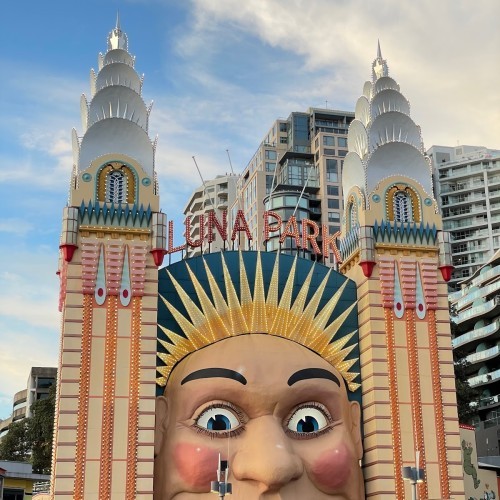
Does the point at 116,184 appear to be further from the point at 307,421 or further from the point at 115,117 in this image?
the point at 307,421

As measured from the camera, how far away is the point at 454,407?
2448 cm

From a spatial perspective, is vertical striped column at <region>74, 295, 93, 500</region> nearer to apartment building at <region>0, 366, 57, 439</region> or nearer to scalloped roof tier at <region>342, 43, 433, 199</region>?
scalloped roof tier at <region>342, 43, 433, 199</region>

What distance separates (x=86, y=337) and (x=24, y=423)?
127 feet

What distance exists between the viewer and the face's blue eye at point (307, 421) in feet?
74.8

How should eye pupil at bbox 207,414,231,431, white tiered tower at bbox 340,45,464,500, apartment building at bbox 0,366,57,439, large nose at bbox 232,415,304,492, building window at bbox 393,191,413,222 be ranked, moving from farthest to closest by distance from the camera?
apartment building at bbox 0,366,57,439 < building window at bbox 393,191,413,222 < white tiered tower at bbox 340,45,464,500 < eye pupil at bbox 207,414,231,431 < large nose at bbox 232,415,304,492

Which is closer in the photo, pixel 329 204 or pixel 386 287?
pixel 386 287

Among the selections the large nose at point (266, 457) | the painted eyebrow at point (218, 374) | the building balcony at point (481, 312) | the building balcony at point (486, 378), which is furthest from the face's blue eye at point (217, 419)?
the building balcony at point (481, 312)

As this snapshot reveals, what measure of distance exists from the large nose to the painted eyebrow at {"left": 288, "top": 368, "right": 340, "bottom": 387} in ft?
4.01

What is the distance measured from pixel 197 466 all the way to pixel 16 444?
131ft

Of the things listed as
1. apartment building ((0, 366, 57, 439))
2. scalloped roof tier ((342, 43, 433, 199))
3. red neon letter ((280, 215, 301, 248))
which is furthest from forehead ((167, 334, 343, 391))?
apartment building ((0, 366, 57, 439))

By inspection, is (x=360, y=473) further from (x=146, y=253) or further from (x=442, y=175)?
(x=442, y=175)

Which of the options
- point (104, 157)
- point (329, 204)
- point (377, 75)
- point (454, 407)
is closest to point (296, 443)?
point (454, 407)

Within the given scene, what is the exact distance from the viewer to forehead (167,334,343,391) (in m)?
22.7

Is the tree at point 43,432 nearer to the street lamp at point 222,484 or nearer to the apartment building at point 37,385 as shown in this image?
the street lamp at point 222,484
